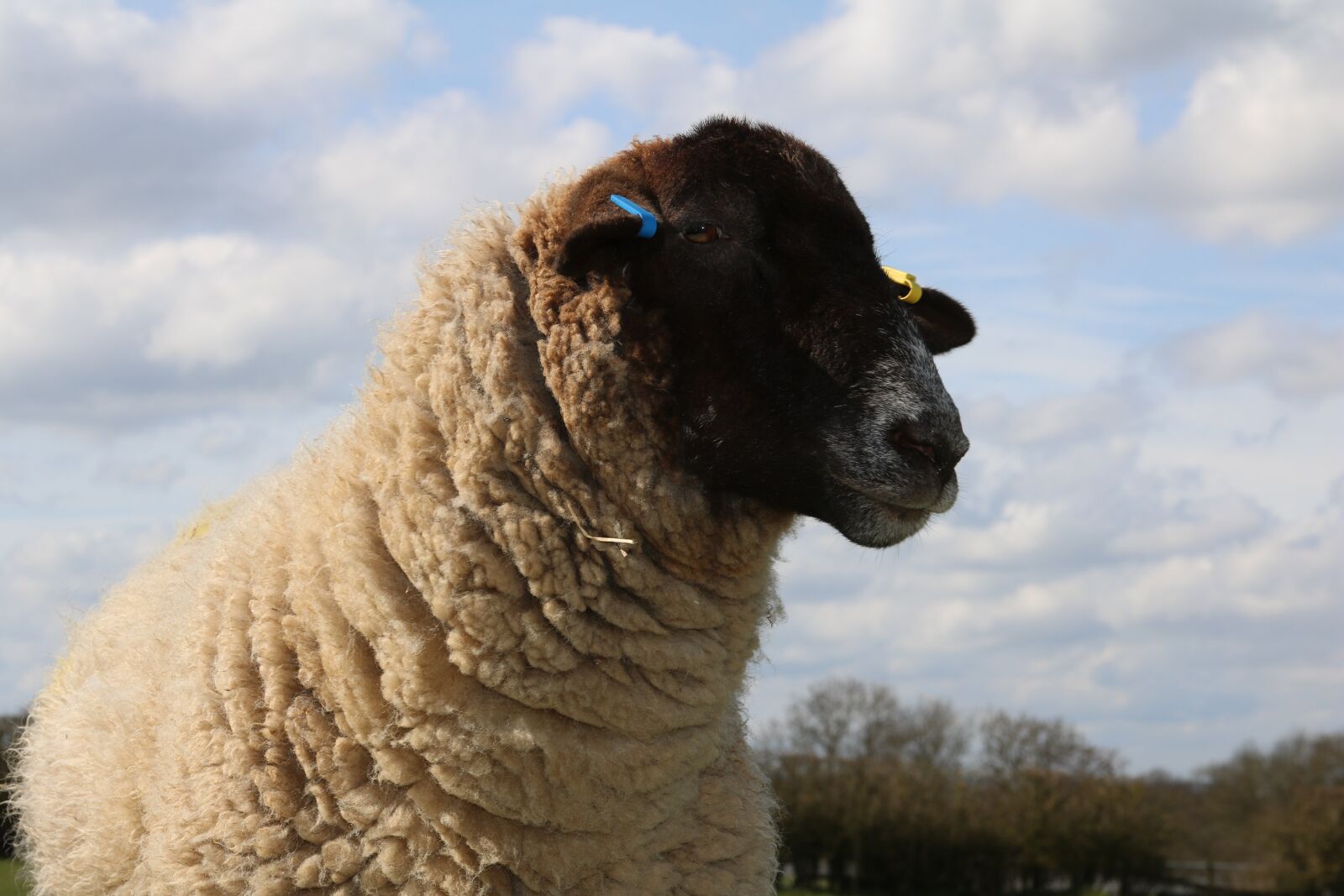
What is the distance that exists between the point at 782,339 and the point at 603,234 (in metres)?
0.62

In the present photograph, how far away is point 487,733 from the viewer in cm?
371

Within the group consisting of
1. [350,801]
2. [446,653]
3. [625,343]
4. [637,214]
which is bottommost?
[350,801]

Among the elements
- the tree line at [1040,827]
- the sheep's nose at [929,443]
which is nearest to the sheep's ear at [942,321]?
the sheep's nose at [929,443]

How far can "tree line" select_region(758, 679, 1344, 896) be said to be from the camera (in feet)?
121

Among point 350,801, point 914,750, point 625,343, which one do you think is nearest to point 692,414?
point 625,343

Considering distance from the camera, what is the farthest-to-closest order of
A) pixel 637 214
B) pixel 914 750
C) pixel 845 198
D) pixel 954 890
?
pixel 914 750 < pixel 954 890 < pixel 845 198 < pixel 637 214

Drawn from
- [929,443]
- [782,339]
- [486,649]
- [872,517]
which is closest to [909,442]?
[929,443]

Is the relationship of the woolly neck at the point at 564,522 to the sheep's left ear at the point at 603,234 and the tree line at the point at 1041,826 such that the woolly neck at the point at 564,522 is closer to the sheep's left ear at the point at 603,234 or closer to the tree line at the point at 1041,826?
the sheep's left ear at the point at 603,234

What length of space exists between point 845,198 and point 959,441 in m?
0.90

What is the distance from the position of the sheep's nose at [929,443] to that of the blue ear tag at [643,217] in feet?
3.10

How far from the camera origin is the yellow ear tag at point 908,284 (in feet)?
15.5

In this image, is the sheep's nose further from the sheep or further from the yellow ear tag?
the yellow ear tag

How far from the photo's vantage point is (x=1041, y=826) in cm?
3959

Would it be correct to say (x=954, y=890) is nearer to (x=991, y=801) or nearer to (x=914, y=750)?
(x=991, y=801)
